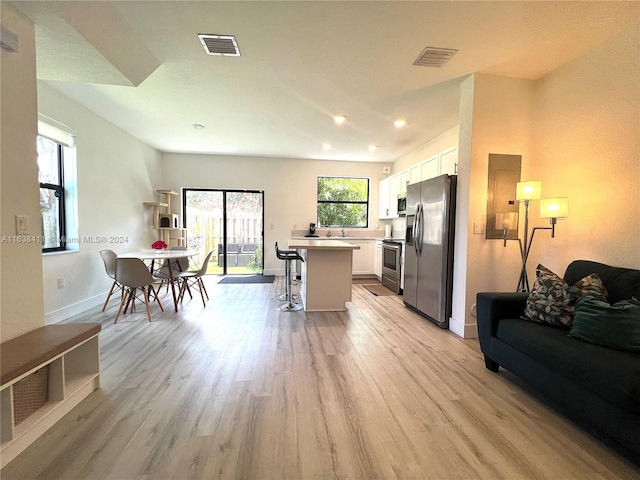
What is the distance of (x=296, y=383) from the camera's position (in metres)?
2.00

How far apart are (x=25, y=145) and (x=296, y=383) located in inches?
93.4

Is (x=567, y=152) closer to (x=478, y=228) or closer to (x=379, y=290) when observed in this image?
(x=478, y=228)

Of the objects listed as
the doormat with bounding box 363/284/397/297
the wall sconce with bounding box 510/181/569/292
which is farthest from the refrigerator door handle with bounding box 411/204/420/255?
the doormat with bounding box 363/284/397/297

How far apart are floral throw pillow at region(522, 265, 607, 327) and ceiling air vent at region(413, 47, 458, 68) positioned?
200 cm

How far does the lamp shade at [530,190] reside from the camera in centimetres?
248

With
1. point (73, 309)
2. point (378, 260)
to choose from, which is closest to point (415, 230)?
point (378, 260)

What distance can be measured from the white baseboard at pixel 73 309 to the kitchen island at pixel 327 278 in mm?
2794

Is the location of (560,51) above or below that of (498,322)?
above

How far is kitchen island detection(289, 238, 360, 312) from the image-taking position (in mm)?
3621

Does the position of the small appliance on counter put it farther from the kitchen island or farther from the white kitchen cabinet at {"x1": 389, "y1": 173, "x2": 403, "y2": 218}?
the kitchen island

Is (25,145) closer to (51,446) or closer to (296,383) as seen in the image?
(51,446)

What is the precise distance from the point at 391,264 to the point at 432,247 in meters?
1.83

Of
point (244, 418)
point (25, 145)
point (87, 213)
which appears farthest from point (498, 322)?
point (87, 213)

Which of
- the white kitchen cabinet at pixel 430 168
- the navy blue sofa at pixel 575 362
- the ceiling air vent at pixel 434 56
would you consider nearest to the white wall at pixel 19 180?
the ceiling air vent at pixel 434 56
